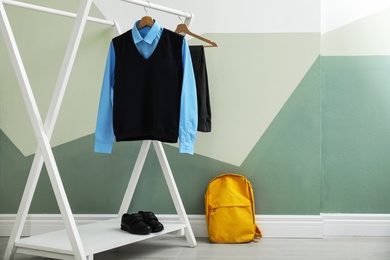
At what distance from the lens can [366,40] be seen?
3412 mm

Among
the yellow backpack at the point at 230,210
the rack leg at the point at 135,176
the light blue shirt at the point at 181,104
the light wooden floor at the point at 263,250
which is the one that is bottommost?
the light wooden floor at the point at 263,250

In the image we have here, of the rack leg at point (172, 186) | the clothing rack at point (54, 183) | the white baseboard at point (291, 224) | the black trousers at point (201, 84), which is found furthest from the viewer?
the white baseboard at point (291, 224)

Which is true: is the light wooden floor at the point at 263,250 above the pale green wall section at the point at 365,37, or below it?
below

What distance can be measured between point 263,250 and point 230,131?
29.9 inches

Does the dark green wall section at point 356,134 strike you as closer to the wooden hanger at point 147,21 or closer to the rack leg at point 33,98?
the wooden hanger at point 147,21

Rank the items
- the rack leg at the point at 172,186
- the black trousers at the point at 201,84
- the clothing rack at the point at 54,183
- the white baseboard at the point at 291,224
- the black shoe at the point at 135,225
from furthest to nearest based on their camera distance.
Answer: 1. the white baseboard at the point at 291,224
2. the black trousers at the point at 201,84
3. the rack leg at the point at 172,186
4. the black shoe at the point at 135,225
5. the clothing rack at the point at 54,183

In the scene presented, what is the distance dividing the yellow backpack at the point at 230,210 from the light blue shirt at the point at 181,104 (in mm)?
576

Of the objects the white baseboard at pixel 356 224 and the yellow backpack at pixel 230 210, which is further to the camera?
the white baseboard at pixel 356 224

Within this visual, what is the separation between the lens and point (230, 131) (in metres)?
3.37

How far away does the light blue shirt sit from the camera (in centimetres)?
274

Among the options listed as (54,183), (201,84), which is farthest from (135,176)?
(54,183)

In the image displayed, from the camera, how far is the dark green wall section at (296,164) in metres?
3.35

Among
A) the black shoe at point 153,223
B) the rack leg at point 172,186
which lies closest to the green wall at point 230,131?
the rack leg at point 172,186

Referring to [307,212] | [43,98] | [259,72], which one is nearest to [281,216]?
[307,212]
